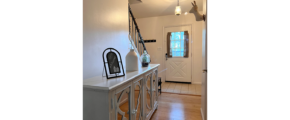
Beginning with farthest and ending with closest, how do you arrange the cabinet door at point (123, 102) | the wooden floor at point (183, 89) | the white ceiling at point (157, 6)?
1. the wooden floor at point (183, 89)
2. the white ceiling at point (157, 6)
3. the cabinet door at point (123, 102)

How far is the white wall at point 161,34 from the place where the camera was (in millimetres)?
4090

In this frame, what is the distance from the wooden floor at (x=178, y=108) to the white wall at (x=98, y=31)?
124 centimetres

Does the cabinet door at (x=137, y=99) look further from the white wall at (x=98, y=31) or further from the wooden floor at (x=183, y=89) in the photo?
the wooden floor at (x=183, y=89)

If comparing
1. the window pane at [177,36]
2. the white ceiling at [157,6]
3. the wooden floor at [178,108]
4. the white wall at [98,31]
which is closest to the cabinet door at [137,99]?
the white wall at [98,31]

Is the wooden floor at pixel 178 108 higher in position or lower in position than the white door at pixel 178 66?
lower

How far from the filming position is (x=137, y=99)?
140 cm

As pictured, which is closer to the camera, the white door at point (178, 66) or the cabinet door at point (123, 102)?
the cabinet door at point (123, 102)

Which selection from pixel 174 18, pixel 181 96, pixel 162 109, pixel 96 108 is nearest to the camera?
pixel 96 108

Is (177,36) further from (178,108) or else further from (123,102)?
(123,102)

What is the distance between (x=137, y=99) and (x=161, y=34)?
11.2 ft
